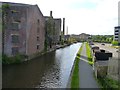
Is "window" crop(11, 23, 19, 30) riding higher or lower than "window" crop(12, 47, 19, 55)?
higher

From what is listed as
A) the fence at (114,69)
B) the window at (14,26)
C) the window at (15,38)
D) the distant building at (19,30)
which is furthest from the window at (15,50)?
the fence at (114,69)

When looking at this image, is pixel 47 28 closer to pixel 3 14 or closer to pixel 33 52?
pixel 33 52

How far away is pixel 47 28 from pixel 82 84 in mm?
44830

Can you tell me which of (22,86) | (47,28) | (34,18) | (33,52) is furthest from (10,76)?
(47,28)

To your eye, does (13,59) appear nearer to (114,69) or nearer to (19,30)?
(19,30)

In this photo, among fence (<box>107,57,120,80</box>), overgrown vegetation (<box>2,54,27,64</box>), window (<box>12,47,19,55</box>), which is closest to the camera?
fence (<box>107,57,120,80</box>)

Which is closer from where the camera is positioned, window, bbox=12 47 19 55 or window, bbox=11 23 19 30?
window, bbox=12 47 19 55

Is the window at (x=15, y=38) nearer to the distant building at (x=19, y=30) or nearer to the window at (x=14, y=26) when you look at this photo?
the distant building at (x=19, y=30)

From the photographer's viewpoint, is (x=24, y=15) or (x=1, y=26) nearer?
(x=1, y=26)

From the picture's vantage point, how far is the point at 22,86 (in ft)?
68.0

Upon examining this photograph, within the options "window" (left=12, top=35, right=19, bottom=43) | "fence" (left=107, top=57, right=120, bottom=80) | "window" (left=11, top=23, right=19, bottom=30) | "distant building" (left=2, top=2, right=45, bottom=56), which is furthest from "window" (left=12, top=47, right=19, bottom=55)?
"fence" (left=107, top=57, right=120, bottom=80)

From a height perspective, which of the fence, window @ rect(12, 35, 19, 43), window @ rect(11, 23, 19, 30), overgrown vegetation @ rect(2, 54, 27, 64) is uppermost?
window @ rect(11, 23, 19, 30)

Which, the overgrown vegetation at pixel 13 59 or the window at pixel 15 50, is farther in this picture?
the window at pixel 15 50

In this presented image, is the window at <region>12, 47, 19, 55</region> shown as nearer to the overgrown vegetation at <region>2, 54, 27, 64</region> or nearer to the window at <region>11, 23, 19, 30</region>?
the overgrown vegetation at <region>2, 54, 27, 64</region>
